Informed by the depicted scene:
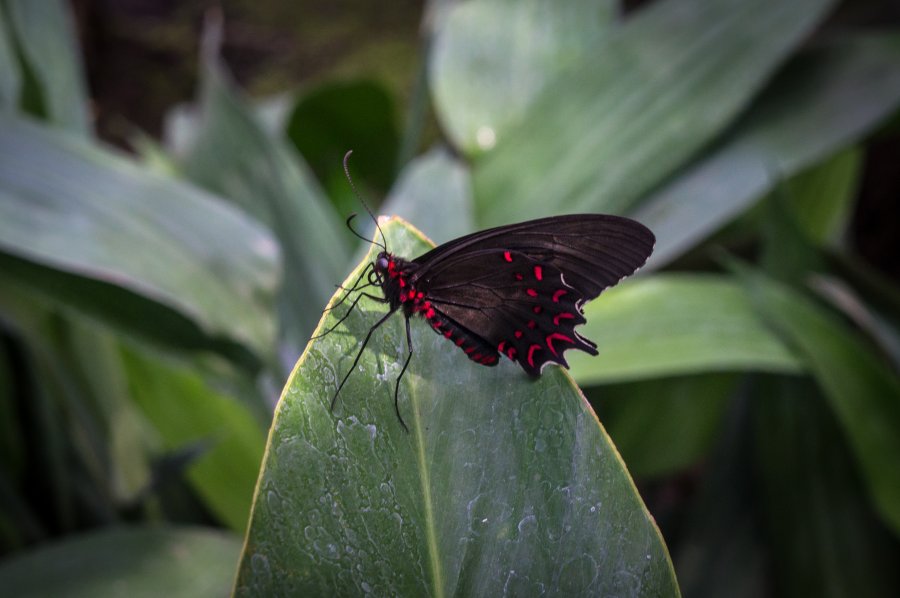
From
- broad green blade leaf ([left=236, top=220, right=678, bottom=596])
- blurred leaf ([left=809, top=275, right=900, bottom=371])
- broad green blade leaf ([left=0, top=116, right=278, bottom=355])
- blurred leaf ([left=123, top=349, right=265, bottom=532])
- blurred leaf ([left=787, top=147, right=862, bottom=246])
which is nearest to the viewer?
broad green blade leaf ([left=236, top=220, right=678, bottom=596])

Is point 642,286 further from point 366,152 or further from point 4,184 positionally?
point 366,152

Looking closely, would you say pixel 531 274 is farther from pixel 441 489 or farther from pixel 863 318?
pixel 863 318

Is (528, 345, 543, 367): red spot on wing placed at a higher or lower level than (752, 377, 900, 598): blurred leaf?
lower

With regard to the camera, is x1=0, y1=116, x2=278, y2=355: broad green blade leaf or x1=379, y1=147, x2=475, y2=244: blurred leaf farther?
x1=379, y1=147, x2=475, y2=244: blurred leaf

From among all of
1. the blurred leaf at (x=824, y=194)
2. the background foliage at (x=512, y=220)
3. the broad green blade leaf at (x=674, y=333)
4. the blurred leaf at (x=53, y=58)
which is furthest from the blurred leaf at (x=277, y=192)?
the blurred leaf at (x=824, y=194)

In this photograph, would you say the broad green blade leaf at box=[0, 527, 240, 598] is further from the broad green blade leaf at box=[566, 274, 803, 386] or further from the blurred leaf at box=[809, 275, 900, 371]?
the blurred leaf at box=[809, 275, 900, 371]

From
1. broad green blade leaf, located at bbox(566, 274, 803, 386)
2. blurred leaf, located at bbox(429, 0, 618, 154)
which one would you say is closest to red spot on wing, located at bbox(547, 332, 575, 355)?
broad green blade leaf, located at bbox(566, 274, 803, 386)

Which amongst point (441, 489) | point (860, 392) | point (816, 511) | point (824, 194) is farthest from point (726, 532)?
point (441, 489)

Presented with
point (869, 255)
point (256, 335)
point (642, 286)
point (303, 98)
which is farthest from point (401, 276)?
point (869, 255)
